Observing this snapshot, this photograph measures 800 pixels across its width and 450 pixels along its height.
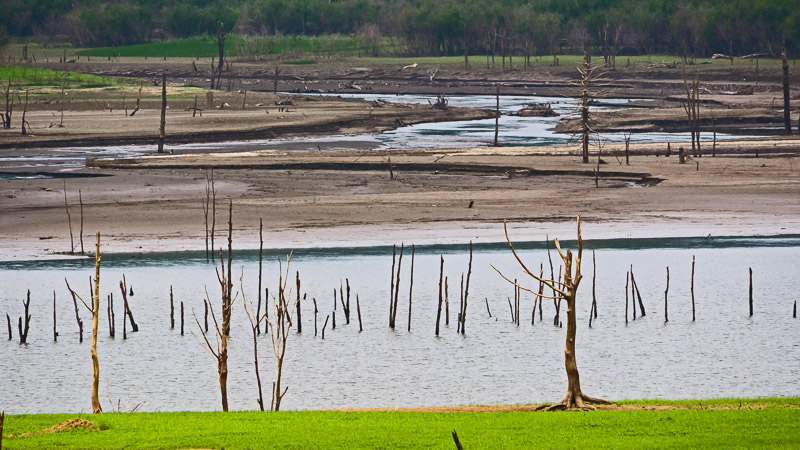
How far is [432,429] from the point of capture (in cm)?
1418

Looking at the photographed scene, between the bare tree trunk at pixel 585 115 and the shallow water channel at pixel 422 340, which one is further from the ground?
the bare tree trunk at pixel 585 115

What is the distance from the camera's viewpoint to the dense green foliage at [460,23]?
118 metres

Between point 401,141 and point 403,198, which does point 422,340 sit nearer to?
point 403,198

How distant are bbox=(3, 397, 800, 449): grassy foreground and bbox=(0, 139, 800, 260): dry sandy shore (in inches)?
804

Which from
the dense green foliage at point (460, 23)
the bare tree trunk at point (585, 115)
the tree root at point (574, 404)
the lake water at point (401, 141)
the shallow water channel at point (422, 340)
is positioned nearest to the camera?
the tree root at point (574, 404)

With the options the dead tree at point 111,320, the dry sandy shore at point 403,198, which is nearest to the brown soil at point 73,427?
the dead tree at point 111,320

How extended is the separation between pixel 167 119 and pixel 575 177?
34638mm

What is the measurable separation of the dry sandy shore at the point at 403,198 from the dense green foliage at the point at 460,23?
6540 centimetres

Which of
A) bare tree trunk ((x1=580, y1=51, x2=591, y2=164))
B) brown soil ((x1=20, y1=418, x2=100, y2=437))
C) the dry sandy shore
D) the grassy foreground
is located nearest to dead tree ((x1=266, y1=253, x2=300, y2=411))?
the grassy foreground

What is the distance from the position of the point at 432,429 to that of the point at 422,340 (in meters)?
11.2

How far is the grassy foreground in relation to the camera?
531 inches

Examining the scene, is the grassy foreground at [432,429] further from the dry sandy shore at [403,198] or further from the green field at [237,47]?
the green field at [237,47]

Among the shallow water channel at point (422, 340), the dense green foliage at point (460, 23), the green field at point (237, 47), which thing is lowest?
the shallow water channel at point (422, 340)

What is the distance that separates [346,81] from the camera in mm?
122812
